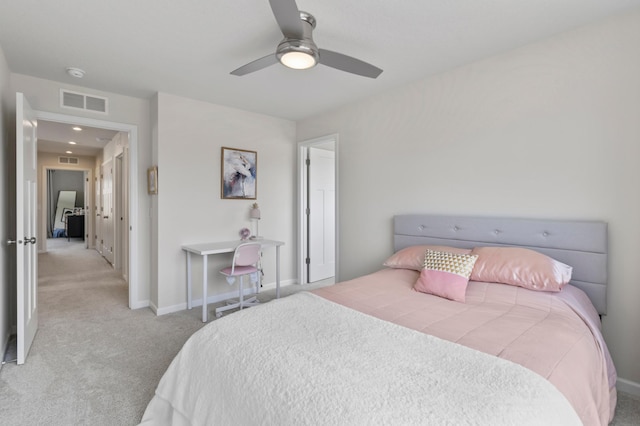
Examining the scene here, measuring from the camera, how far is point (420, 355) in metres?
1.22

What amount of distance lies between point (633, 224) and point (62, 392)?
3.80 m

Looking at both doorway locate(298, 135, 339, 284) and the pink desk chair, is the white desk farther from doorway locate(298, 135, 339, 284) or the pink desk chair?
doorway locate(298, 135, 339, 284)

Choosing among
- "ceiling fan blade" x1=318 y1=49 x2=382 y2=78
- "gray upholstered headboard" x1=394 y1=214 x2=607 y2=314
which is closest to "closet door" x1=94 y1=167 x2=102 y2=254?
"ceiling fan blade" x1=318 y1=49 x2=382 y2=78

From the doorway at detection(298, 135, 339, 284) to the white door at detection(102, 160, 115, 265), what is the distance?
3768 mm

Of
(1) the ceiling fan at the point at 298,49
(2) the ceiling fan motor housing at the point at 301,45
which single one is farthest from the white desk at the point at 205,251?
(2) the ceiling fan motor housing at the point at 301,45

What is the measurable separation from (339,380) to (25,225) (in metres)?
2.74

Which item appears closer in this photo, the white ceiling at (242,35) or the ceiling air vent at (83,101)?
the white ceiling at (242,35)

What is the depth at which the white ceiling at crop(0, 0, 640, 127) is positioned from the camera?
1925 millimetres

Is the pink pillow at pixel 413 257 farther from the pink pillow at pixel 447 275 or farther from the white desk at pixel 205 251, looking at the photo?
the white desk at pixel 205 251

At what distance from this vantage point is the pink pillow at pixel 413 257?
256cm

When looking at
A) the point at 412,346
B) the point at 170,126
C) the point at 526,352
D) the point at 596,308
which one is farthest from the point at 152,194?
the point at 596,308

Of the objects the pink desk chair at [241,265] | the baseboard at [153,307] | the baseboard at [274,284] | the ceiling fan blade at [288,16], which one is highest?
the ceiling fan blade at [288,16]

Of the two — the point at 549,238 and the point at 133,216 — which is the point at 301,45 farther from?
the point at 133,216

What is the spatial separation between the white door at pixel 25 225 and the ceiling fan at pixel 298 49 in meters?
1.69
